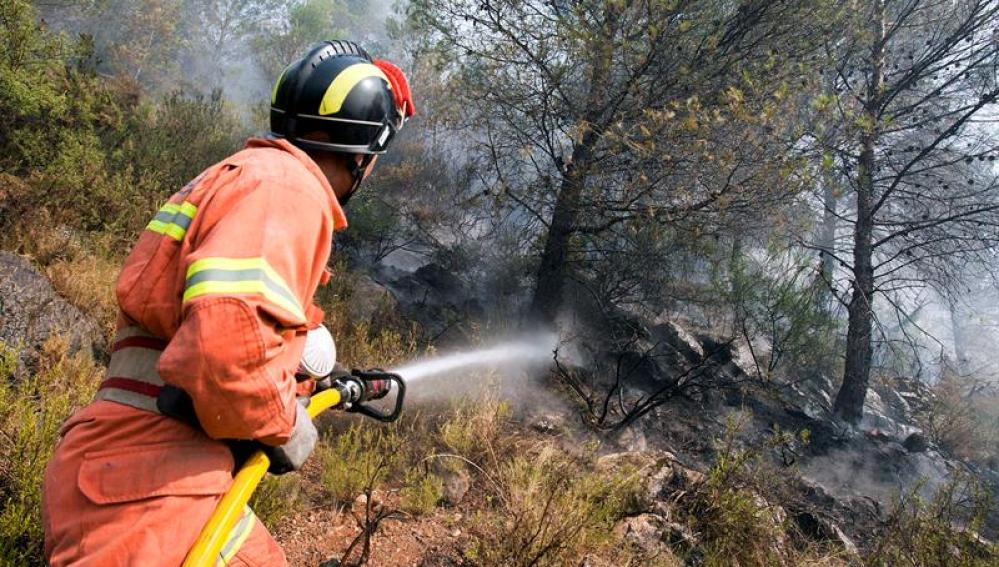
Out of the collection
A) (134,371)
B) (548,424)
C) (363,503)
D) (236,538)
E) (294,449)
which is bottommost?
(363,503)

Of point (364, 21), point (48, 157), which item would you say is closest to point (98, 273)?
point (48, 157)

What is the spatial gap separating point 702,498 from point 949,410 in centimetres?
1022

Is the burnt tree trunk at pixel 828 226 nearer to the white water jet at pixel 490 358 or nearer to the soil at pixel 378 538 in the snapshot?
the white water jet at pixel 490 358

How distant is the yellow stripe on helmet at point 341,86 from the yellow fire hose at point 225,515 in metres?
1.04

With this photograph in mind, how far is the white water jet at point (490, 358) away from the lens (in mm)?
5444

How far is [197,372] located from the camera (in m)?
1.08

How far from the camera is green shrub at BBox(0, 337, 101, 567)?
2.18 m

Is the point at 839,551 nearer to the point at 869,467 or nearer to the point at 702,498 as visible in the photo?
the point at 702,498

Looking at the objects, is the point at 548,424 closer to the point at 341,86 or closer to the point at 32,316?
the point at 32,316

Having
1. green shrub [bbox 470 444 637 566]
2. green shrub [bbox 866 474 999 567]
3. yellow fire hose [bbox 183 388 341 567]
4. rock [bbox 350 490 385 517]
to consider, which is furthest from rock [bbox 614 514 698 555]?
yellow fire hose [bbox 183 388 341 567]

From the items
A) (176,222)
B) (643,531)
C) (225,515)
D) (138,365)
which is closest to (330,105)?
(176,222)

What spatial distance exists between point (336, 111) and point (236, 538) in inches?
49.5

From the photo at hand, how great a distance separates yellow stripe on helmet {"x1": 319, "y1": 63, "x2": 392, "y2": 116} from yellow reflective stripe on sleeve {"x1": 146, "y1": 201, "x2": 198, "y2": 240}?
0.53m

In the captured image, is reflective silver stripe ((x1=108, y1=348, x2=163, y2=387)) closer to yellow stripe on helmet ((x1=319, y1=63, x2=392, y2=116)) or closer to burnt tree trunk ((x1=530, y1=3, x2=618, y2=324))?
yellow stripe on helmet ((x1=319, y1=63, x2=392, y2=116))
